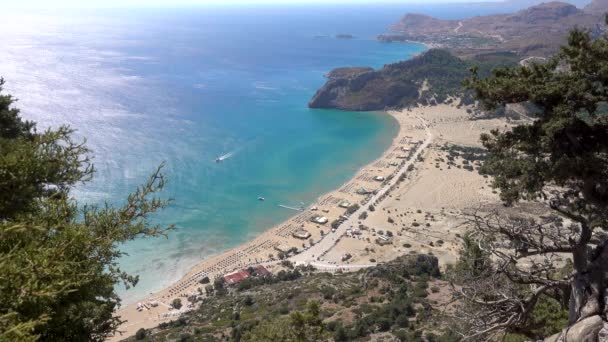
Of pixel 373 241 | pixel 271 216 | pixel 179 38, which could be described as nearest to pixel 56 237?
pixel 373 241

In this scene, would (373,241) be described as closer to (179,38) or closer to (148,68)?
(148,68)

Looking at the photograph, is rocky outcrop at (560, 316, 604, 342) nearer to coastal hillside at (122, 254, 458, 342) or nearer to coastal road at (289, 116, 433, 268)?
coastal hillside at (122, 254, 458, 342)

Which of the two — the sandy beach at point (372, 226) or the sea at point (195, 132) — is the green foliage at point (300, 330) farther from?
the sea at point (195, 132)

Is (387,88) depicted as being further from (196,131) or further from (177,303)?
(177,303)

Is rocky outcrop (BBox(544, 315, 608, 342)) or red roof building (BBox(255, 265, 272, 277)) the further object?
red roof building (BBox(255, 265, 272, 277))

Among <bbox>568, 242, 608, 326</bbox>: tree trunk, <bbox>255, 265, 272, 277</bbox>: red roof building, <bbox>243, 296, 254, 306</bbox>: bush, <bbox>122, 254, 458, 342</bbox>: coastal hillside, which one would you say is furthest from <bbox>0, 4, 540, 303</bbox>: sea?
<bbox>568, 242, 608, 326</bbox>: tree trunk

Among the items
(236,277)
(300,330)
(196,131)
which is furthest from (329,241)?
(196,131)
